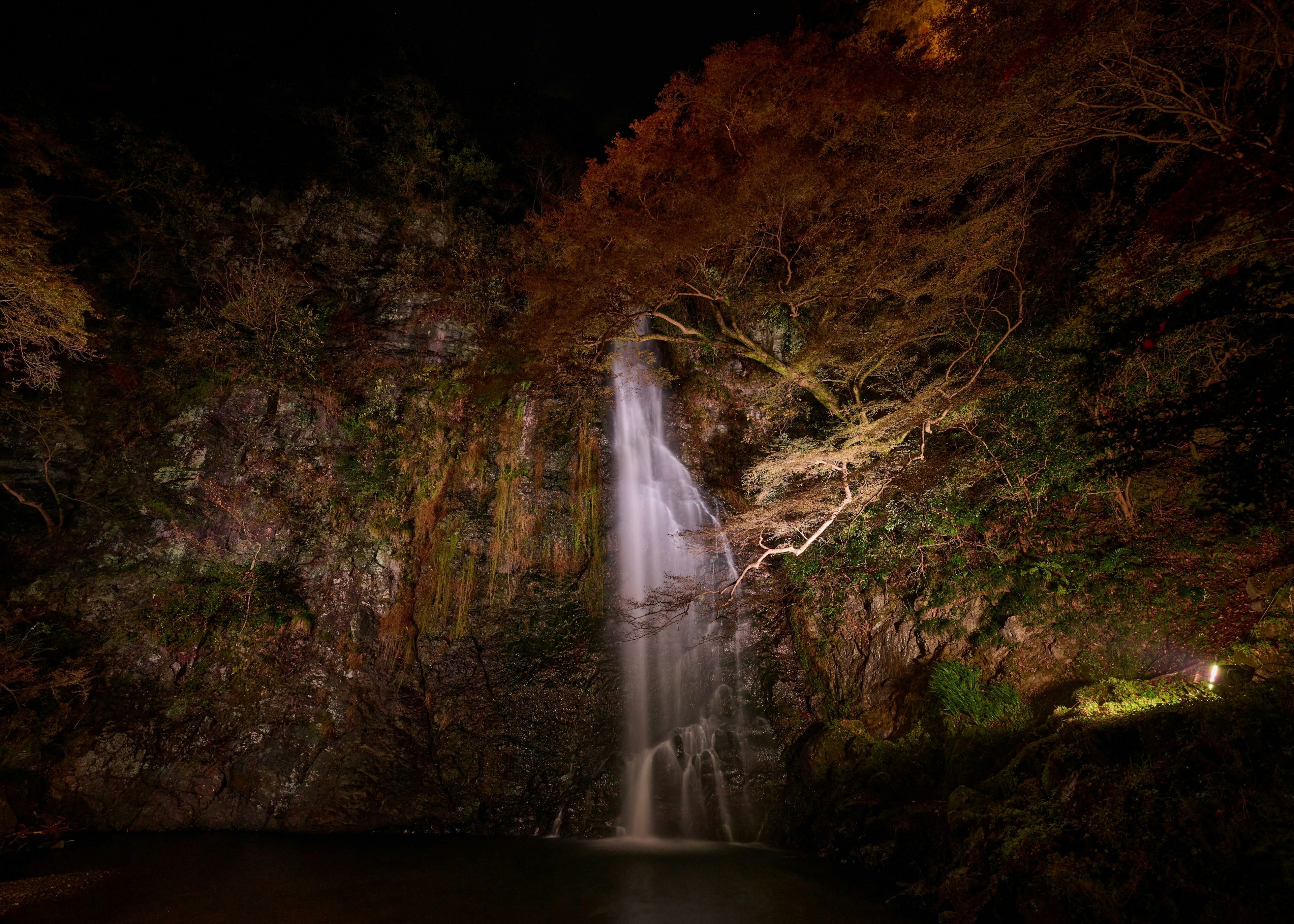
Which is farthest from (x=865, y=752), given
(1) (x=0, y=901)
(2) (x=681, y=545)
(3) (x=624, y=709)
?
(1) (x=0, y=901)

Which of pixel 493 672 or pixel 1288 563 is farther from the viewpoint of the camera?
pixel 493 672

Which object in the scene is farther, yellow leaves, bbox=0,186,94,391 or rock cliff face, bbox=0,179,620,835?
rock cliff face, bbox=0,179,620,835

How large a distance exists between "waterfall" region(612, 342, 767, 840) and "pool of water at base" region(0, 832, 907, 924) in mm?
718

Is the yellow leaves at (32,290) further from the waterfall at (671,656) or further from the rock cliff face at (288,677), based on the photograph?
the waterfall at (671,656)

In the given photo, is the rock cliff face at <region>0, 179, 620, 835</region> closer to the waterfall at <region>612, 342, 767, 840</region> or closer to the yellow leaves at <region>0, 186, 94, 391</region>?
the waterfall at <region>612, 342, 767, 840</region>

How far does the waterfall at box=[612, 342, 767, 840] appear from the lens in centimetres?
958

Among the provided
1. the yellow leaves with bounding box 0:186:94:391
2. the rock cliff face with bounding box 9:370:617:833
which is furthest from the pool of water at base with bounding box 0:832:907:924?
the yellow leaves with bounding box 0:186:94:391

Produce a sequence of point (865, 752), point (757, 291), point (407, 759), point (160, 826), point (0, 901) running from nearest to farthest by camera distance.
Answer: point (0, 901), point (865, 752), point (160, 826), point (407, 759), point (757, 291)

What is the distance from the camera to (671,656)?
11344 millimetres

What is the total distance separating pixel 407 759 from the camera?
10.1 metres

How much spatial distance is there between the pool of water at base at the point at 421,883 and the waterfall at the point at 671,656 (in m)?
0.72

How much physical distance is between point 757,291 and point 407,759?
40.2 ft

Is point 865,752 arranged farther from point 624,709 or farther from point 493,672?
point 493,672

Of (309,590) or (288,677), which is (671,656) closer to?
(288,677)
